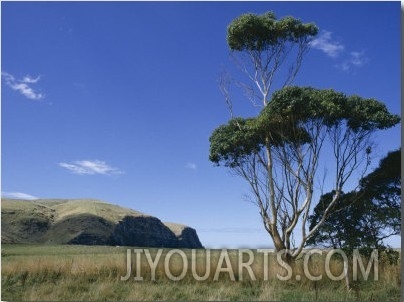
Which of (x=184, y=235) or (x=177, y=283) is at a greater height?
(x=184, y=235)

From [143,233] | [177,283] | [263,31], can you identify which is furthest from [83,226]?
[177,283]

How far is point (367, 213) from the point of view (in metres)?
17.2

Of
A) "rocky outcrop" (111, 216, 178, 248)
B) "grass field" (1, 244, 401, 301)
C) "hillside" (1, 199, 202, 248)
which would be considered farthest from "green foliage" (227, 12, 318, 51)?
"rocky outcrop" (111, 216, 178, 248)

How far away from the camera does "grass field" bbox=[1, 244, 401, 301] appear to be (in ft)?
43.9

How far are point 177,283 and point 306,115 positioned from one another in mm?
7154

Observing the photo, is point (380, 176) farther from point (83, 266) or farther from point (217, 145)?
point (83, 266)

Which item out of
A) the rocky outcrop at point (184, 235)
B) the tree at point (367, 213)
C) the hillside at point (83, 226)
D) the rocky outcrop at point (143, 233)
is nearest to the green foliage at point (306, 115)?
the tree at point (367, 213)

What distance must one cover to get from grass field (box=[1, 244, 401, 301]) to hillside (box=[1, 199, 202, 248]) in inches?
3809

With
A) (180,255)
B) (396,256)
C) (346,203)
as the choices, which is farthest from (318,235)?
(180,255)

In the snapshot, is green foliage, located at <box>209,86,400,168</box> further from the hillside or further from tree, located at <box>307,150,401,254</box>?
the hillside

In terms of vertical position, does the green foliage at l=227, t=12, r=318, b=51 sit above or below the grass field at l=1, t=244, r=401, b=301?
above

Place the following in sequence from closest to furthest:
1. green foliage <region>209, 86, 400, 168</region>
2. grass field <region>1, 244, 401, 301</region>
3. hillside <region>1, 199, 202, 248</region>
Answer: grass field <region>1, 244, 401, 301</region> → green foliage <region>209, 86, 400, 168</region> → hillside <region>1, 199, 202, 248</region>

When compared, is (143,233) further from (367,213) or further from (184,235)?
(367,213)

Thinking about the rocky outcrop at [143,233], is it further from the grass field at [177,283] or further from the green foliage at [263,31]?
the grass field at [177,283]
